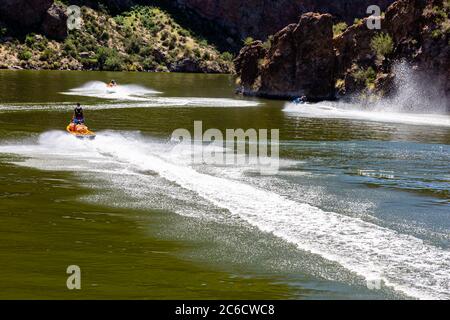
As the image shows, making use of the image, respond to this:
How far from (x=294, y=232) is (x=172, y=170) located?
11347 millimetres

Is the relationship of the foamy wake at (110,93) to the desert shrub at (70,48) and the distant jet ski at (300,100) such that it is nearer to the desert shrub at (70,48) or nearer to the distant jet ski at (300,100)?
the distant jet ski at (300,100)

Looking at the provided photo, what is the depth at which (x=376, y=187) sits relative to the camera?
1109 inches

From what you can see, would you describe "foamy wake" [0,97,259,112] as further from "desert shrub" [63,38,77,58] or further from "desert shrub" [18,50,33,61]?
"desert shrub" [63,38,77,58]

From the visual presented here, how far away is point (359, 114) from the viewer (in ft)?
226

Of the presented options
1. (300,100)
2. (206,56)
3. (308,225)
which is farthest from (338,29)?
(206,56)

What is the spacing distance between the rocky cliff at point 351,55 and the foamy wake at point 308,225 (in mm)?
44966

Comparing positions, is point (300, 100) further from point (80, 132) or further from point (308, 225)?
point (308, 225)

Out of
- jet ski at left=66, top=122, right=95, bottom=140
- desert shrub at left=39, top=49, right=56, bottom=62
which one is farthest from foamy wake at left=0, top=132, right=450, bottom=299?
desert shrub at left=39, top=49, right=56, bottom=62

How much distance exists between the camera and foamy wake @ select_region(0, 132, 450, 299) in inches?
630

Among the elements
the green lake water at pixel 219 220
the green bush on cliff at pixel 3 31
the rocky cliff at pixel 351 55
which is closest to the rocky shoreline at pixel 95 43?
the green bush on cliff at pixel 3 31

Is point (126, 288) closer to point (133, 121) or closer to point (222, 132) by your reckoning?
point (222, 132)

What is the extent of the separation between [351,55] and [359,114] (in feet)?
62.5

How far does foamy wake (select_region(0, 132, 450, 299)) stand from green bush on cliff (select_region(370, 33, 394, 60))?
48030 millimetres

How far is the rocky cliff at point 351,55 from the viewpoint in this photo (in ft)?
232
